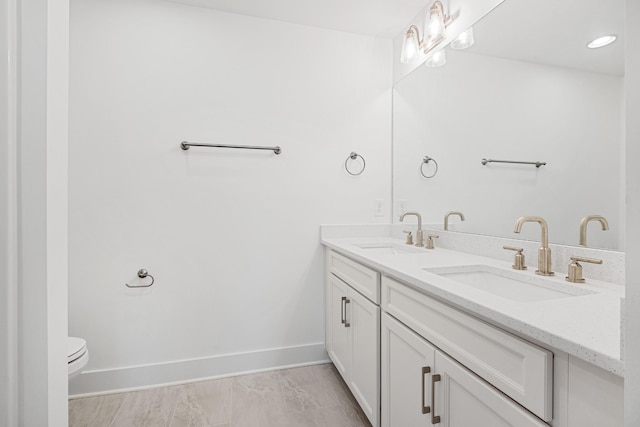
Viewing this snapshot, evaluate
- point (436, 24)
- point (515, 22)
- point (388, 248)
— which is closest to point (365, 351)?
point (388, 248)

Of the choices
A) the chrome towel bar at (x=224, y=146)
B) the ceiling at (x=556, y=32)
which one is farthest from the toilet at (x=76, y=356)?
the ceiling at (x=556, y=32)

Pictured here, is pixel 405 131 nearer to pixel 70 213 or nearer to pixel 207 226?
pixel 207 226

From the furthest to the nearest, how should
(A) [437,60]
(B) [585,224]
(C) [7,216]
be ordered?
(A) [437,60] < (B) [585,224] < (C) [7,216]

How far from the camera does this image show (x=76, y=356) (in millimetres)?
1507

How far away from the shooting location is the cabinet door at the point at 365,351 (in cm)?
142

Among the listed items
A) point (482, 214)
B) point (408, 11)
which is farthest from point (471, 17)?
point (482, 214)

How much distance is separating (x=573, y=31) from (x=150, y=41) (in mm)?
2105

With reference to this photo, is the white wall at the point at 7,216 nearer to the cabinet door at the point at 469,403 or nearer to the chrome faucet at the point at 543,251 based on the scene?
the cabinet door at the point at 469,403

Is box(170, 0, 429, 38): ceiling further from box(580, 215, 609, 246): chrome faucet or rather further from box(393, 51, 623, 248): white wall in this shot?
box(580, 215, 609, 246): chrome faucet

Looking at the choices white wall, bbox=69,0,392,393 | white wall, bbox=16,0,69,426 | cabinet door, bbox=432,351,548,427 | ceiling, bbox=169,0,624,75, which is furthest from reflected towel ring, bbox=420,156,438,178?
white wall, bbox=16,0,69,426

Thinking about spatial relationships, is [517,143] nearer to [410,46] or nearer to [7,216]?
[410,46]

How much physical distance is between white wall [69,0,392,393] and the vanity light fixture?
30 centimetres

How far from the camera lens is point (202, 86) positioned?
79.1 inches

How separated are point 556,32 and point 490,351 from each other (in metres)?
1.23
